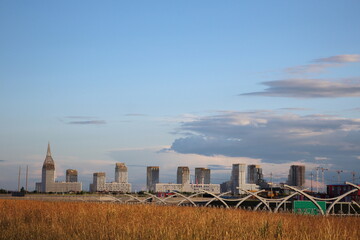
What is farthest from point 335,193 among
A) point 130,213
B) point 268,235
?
point 268,235

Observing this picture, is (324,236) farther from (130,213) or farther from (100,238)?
(130,213)

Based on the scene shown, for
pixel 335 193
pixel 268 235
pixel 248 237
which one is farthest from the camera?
pixel 335 193

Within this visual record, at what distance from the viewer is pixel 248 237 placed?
17.8 meters

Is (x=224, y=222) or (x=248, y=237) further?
(x=224, y=222)

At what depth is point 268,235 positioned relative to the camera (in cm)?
1903

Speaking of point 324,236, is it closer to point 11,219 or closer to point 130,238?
point 130,238

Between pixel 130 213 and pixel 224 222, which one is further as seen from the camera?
pixel 130 213

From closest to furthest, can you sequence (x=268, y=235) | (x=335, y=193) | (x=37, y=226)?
(x=268, y=235) → (x=37, y=226) → (x=335, y=193)

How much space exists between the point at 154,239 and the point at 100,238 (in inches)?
89.0

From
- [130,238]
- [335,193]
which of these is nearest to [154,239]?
[130,238]

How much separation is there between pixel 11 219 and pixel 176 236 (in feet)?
37.6

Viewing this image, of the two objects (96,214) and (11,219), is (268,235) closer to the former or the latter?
(96,214)

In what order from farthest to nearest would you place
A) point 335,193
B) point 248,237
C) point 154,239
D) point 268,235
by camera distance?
point 335,193, point 268,235, point 248,237, point 154,239

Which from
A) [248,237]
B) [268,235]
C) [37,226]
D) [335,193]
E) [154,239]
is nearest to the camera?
[154,239]
